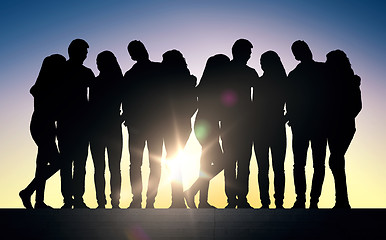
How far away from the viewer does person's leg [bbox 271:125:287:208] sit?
860 centimetres

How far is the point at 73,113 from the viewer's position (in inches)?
348

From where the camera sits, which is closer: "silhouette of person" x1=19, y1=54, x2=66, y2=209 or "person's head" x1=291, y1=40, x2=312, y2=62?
"person's head" x1=291, y1=40, x2=312, y2=62

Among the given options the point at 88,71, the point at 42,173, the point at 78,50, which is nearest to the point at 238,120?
the point at 88,71

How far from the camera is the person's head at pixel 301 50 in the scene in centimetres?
866

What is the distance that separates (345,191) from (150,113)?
3324mm

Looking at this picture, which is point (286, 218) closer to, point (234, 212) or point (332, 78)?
point (234, 212)

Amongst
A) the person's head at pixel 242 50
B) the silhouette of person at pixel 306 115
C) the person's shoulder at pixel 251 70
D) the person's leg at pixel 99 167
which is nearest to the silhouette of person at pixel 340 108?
the silhouette of person at pixel 306 115

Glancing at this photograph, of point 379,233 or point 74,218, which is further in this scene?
point 74,218

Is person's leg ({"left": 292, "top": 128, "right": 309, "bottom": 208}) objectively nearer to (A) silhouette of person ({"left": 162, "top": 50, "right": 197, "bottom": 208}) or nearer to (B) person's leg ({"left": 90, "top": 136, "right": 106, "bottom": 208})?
(A) silhouette of person ({"left": 162, "top": 50, "right": 197, "bottom": 208})

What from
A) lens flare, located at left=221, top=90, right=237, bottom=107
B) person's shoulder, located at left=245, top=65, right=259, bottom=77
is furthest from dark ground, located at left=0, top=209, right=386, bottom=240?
person's shoulder, located at left=245, top=65, right=259, bottom=77

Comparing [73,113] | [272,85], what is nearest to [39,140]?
[73,113]

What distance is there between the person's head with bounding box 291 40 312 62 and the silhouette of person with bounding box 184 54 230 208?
110cm

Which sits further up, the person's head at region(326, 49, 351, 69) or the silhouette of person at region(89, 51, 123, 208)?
the person's head at region(326, 49, 351, 69)

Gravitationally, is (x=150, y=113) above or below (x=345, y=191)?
above
